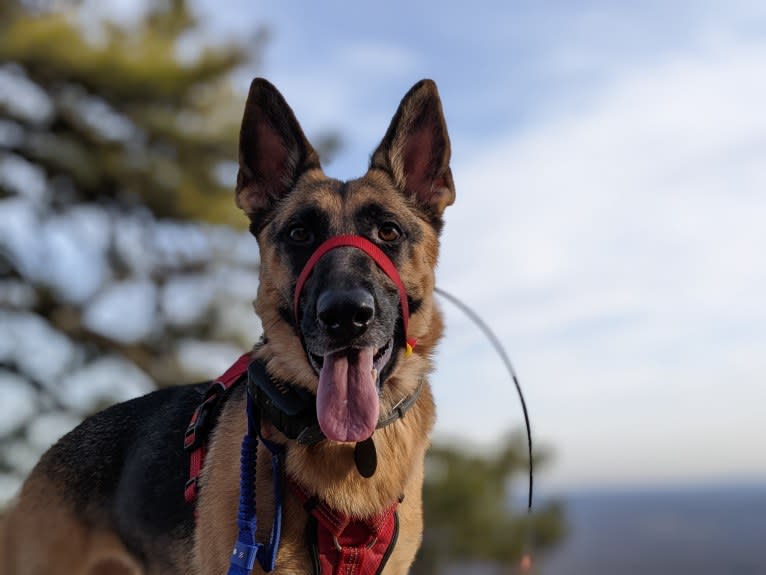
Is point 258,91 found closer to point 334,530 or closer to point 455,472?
point 334,530

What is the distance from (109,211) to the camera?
15.0 meters

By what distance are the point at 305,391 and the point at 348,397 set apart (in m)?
0.28

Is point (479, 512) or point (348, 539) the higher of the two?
point (479, 512)

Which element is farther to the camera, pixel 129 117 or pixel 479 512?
pixel 479 512

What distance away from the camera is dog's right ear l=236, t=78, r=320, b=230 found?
12.7ft

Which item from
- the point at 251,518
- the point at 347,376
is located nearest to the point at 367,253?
the point at 347,376

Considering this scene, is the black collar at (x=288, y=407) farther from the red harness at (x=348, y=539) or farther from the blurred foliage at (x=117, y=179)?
the blurred foliage at (x=117, y=179)

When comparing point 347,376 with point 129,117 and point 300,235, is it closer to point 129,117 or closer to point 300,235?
point 300,235

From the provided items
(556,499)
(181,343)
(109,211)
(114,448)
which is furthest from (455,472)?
(114,448)

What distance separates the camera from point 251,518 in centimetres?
317

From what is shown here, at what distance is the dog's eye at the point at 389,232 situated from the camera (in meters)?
3.62

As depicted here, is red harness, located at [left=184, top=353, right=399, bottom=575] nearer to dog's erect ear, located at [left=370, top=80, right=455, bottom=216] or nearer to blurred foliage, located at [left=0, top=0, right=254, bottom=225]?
dog's erect ear, located at [left=370, top=80, right=455, bottom=216]

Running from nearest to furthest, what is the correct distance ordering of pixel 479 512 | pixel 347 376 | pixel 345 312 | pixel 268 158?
pixel 345 312 → pixel 347 376 → pixel 268 158 → pixel 479 512

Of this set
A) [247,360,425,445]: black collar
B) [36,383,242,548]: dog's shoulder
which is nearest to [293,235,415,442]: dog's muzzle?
[247,360,425,445]: black collar
